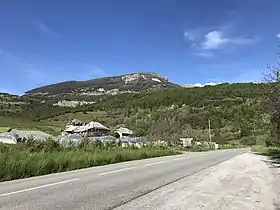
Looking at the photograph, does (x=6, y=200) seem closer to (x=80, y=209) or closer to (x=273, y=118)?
(x=80, y=209)

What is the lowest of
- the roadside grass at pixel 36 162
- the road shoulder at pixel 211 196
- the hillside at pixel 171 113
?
the road shoulder at pixel 211 196

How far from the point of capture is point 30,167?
17234 mm

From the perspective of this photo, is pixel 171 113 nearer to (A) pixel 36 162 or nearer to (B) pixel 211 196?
(A) pixel 36 162

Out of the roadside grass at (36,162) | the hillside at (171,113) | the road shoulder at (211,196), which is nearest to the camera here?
the road shoulder at (211,196)

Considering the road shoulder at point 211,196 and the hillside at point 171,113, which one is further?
the hillside at point 171,113

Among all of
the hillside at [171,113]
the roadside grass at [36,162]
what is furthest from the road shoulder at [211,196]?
the hillside at [171,113]

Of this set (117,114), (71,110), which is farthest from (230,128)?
(71,110)

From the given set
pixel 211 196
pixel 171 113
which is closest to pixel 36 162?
pixel 211 196

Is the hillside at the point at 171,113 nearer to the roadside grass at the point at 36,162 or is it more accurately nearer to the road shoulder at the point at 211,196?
the roadside grass at the point at 36,162

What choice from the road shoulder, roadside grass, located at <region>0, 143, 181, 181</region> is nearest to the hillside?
roadside grass, located at <region>0, 143, 181, 181</region>

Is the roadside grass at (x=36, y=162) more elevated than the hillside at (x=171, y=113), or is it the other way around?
the hillside at (x=171, y=113)

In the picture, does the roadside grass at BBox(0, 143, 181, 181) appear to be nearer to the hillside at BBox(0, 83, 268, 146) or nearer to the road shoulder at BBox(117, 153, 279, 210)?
the road shoulder at BBox(117, 153, 279, 210)

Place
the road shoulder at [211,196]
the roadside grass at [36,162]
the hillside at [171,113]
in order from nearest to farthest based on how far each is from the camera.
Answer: the road shoulder at [211,196], the roadside grass at [36,162], the hillside at [171,113]

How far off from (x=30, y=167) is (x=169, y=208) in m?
9.78
